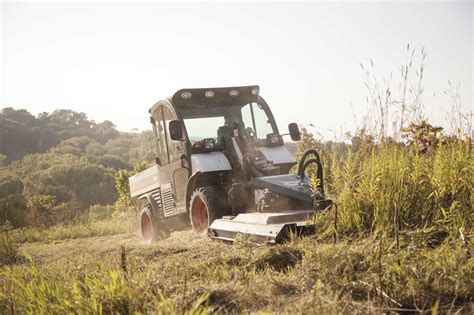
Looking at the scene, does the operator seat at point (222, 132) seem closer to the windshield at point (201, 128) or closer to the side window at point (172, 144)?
the windshield at point (201, 128)

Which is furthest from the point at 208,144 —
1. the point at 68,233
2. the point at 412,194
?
the point at 68,233

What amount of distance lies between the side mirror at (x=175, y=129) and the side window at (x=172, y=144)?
0.41m

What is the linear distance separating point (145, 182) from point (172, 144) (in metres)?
1.83

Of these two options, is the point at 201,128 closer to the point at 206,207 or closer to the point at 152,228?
the point at 206,207

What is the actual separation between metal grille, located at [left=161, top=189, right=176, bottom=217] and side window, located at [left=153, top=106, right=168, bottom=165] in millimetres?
561

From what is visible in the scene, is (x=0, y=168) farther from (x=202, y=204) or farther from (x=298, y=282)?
(x=298, y=282)

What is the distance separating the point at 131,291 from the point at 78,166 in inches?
1580

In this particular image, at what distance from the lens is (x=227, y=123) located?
822 cm

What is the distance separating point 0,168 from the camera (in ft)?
136

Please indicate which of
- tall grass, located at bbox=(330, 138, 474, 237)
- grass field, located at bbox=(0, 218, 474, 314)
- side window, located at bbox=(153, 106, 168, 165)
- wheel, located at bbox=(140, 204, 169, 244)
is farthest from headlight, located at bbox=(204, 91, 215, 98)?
grass field, located at bbox=(0, 218, 474, 314)

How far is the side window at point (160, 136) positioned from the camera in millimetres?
8758

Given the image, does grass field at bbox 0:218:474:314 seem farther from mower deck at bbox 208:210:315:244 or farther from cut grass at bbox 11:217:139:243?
cut grass at bbox 11:217:139:243

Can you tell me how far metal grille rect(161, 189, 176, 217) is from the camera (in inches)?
334

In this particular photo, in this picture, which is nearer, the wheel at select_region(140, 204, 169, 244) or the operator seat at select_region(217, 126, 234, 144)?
the operator seat at select_region(217, 126, 234, 144)
